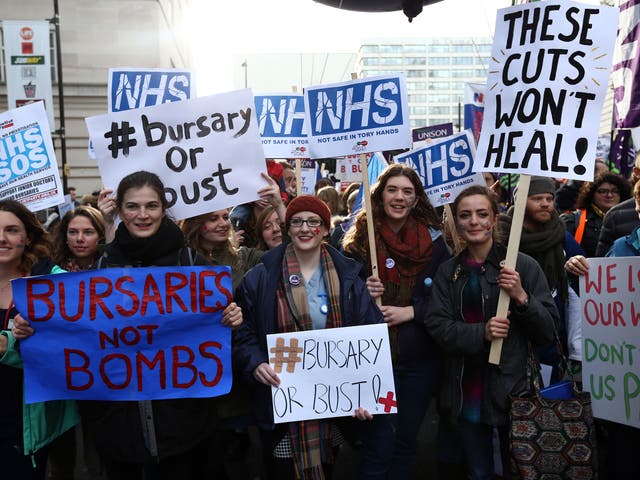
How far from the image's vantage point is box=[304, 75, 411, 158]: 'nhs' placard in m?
4.40

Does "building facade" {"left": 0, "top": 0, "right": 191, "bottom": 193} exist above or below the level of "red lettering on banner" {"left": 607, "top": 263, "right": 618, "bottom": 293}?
above

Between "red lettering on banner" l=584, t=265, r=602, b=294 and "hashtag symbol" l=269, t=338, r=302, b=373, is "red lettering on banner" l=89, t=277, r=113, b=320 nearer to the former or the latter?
"hashtag symbol" l=269, t=338, r=302, b=373

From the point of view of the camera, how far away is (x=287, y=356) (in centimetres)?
318

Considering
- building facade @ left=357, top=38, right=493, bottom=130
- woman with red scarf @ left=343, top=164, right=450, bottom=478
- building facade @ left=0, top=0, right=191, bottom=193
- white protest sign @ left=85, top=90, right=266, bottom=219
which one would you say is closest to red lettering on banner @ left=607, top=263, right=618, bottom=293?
woman with red scarf @ left=343, top=164, right=450, bottom=478

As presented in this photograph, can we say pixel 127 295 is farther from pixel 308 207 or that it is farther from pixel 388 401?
pixel 388 401

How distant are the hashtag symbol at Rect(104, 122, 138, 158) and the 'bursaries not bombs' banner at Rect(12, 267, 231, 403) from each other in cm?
100

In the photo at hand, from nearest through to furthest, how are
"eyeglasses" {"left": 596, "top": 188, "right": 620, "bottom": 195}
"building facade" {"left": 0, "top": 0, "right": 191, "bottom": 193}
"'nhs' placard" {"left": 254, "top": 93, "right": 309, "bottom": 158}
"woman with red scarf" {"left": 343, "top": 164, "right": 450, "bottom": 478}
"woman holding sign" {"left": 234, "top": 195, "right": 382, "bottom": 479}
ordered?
"woman holding sign" {"left": 234, "top": 195, "right": 382, "bottom": 479}
"woman with red scarf" {"left": 343, "top": 164, "right": 450, "bottom": 478}
"eyeglasses" {"left": 596, "top": 188, "right": 620, "bottom": 195}
"'nhs' placard" {"left": 254, "top": 93, "right": 309, "bottom": 158}
"building facade" {"left": 0, "top": 0, "right": 191, "bottom": 193}

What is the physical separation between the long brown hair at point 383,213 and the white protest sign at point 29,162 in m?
2.26

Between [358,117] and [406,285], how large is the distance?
1.35 meters

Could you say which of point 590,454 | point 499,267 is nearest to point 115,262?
point 499,267

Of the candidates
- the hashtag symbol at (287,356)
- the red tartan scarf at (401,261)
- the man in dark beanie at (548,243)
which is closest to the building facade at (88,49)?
the man in dark beanie at (548,243)

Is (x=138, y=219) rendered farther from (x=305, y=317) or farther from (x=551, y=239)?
(x=551, y=239)

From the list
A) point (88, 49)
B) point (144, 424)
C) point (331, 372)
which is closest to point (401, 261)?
point (331, 372)

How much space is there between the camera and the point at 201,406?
321 centimetres
